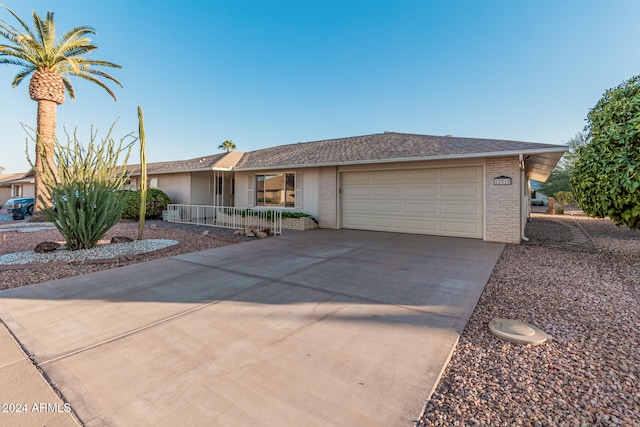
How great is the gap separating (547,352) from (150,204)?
1610 centimetres

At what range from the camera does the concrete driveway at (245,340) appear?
197cm

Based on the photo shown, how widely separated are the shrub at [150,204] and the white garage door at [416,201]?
32.2ft

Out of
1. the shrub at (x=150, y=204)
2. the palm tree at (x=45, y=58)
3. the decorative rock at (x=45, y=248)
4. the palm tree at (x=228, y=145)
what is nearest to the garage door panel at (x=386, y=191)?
the decorative rock at (x=45, y=248)

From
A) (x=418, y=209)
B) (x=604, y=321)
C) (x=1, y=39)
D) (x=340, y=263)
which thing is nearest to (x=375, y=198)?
(x=418, y=209)

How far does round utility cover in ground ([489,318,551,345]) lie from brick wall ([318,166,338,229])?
856 centimetres

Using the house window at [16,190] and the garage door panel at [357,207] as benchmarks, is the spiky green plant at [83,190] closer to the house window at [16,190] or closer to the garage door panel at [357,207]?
the garage door panel at [357,207]

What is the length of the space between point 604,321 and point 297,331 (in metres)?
3.61

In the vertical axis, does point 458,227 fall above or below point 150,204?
below

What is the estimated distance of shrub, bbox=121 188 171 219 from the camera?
14.1m

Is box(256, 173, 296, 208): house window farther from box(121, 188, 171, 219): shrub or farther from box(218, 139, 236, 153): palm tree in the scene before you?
box(218, 139, 236, 153): palm tree

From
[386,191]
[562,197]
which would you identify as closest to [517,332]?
[386,191]

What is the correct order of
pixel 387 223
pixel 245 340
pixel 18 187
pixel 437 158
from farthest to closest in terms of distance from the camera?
1. pixel 18 187
2. pixel 387 223
3. pixel 437 158
4. pixel 245 340

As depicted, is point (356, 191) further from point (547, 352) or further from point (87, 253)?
point (547, 352)

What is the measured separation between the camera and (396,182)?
34.5 ft
